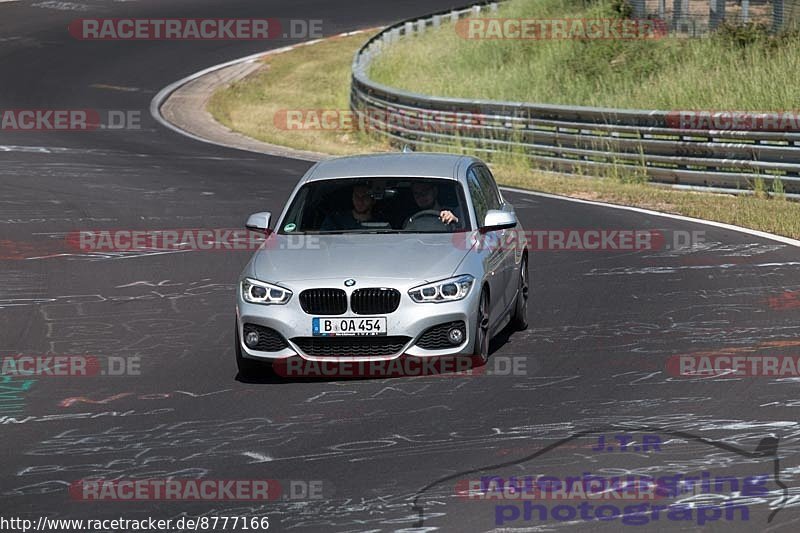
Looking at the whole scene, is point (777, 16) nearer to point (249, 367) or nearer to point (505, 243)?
point (505, 243)

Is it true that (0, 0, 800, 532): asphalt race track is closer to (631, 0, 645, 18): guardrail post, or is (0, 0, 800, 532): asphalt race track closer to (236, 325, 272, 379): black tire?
(236, 325, 272, 379): black tire

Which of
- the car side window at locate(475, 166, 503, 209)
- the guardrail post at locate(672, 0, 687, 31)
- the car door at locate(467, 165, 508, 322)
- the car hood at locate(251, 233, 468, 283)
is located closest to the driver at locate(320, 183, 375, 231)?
the car hood at locate(251, 233, 468, 283)

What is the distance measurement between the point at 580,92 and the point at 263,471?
25.1m

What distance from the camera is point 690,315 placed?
1256cm

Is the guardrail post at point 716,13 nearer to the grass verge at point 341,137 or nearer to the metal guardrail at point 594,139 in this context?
the metal guardrail at point 594,139

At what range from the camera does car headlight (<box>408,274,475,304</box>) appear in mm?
10211

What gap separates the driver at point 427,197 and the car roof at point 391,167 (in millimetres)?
104

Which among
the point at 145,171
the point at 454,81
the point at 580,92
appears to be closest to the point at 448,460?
the point at 145,171

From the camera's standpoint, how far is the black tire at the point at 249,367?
10.4 metres

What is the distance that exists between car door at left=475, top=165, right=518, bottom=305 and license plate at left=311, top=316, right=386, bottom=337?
155 centimetres

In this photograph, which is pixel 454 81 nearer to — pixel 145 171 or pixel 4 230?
pixel 145 171

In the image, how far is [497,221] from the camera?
11.1 metres

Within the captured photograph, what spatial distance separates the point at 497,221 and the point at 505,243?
67 cm

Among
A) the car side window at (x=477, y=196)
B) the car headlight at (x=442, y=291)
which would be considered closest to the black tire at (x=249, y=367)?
the car headlight at (x=442, y=291)
